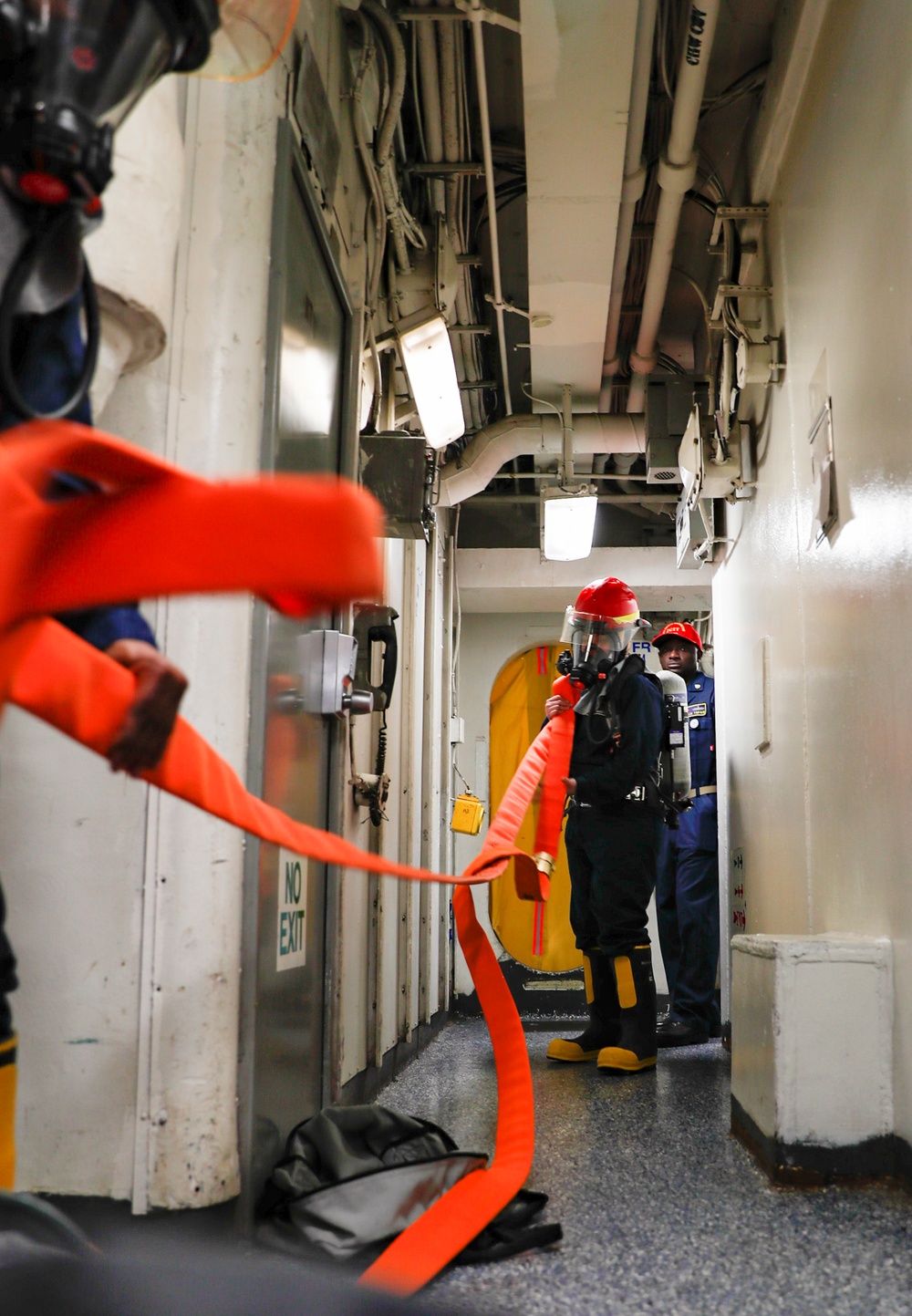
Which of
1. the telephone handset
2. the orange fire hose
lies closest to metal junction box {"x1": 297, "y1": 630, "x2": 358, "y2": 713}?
the telephone handset

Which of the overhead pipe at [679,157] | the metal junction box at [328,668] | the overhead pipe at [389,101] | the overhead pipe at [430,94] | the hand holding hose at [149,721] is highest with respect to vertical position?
the overhead pipe at [430,94]

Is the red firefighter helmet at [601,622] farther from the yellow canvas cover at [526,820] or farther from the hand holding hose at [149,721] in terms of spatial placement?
the hand holding hose at [149,721]

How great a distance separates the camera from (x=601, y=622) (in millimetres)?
4750

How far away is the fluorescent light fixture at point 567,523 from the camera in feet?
20.1

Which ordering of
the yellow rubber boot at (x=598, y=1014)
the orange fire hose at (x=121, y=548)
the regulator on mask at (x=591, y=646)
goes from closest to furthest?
the orange fire hose at (x=121, y=548) → the yellow rubber boot at (x=598, y=1014) → the regulator on mask at (x=591, y=646)

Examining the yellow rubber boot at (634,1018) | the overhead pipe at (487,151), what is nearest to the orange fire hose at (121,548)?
the overhead pipe at (487,151)

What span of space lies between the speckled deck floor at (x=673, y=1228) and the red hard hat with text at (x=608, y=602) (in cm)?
212

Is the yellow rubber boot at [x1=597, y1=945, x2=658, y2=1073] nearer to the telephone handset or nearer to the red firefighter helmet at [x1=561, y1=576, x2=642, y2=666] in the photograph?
the red firefighter helmet at [x1=561, y1=576, x2=642, y2=666]

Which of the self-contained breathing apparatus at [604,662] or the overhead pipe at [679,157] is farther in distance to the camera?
the self-contained breathing apparatus at [604,662]

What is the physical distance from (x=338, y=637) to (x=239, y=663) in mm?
718

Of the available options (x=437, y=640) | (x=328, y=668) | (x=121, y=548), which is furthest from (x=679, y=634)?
(x=121, y=548)

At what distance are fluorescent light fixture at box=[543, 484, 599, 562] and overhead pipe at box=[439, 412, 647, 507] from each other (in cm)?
31

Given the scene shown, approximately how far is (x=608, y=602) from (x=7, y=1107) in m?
3.81

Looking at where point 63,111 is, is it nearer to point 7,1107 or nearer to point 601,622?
point 7,1107
